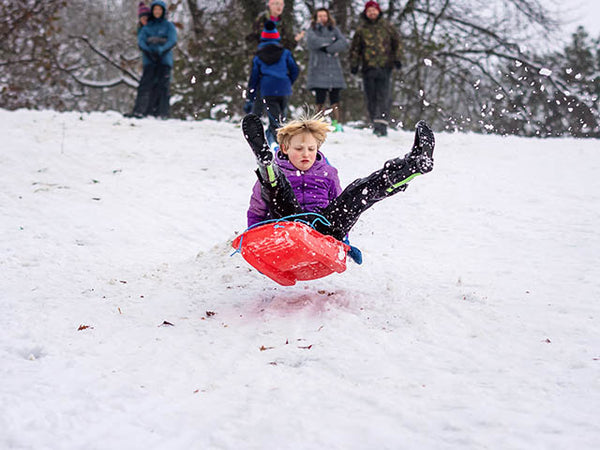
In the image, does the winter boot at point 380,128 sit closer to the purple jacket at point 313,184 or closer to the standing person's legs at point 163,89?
the standing person's legs at point 163,89

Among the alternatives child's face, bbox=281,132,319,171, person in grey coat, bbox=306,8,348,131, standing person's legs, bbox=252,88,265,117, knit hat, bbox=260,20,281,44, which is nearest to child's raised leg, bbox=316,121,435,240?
child's face, bbox=281,132,319,171

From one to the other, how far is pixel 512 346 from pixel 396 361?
581 millimetres

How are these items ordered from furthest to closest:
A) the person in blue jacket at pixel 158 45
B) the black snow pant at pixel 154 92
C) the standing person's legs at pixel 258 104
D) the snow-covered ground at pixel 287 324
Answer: the black snow pant at pixel 154 92 < the person in blue jacket at pixel 158 45 < the standing person's legs at pixel 258 104 < the snow-covered ground at pixel 287 324

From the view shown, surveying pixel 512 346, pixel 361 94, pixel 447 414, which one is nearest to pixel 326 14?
pixel 361 94

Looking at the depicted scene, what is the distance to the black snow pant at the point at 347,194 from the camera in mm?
2909

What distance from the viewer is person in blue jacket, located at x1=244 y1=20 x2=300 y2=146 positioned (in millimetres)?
7020

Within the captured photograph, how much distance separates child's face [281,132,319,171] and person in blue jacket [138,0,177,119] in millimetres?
6336

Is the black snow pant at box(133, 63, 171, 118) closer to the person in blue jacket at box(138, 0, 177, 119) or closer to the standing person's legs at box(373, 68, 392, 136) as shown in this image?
the person in blue jacket at box(138, 0, 177, 119)

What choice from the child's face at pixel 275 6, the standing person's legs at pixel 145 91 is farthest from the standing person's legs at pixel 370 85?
the standing person's legs at pixel 145 91

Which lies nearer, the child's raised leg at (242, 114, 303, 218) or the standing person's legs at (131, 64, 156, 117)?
the child's raised leg at (242, 114, 303, 218)

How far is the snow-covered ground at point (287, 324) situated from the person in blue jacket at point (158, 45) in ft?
11.0

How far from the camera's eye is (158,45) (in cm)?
889

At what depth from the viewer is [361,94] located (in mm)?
12578

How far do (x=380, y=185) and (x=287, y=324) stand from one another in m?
0.90
